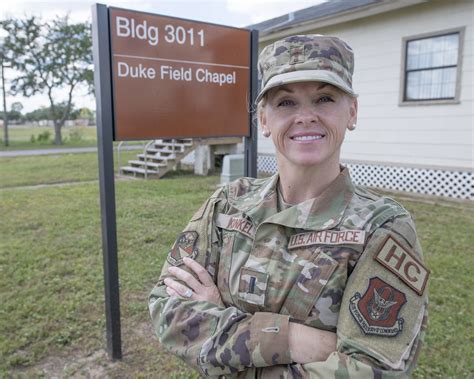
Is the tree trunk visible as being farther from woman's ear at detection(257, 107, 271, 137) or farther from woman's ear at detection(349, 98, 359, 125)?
woman's ear at detection(349, 98, 359, 125)

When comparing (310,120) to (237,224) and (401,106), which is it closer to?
(237,224)

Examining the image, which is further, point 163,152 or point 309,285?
point 163,152

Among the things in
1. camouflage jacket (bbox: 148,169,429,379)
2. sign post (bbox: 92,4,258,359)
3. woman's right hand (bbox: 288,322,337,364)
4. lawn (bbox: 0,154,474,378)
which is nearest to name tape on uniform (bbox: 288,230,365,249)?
camouflage jacket (bbox: 148,169,429,379)

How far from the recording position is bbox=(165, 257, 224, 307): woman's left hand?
1.35 m

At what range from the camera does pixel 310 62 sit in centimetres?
119

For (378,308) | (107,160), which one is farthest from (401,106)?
(378,308)

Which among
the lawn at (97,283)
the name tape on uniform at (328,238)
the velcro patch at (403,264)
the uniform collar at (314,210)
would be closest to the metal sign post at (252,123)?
the lawn at (97,283)

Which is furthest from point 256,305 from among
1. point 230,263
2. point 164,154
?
point 164,154

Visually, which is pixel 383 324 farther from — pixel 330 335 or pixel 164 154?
pixel 164 154

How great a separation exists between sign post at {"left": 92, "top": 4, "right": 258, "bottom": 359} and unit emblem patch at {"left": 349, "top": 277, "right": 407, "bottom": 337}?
1.40 m

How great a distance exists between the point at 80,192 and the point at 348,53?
314 inches

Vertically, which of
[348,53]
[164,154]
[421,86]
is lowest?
[164,154]

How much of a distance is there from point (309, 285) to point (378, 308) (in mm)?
185

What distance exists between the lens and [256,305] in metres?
1.23
